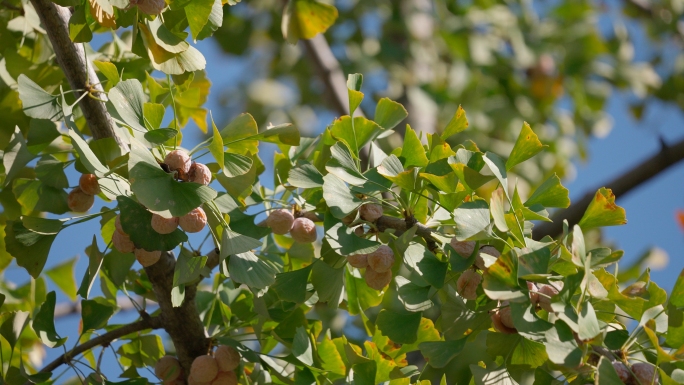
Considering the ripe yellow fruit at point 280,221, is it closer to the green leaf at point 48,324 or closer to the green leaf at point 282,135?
the green leaf at point 282,135

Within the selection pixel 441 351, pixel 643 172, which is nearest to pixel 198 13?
pixel 441 351

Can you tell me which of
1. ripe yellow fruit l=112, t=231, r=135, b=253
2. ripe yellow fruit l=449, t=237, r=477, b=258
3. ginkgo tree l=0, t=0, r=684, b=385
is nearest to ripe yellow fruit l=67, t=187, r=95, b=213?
ginkgo tree l=0, t=0, r=684, b=385

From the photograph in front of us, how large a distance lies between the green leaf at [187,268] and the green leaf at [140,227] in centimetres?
4

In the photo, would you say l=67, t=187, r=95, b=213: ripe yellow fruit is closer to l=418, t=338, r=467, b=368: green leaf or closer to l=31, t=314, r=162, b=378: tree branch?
l=31, t=314, r=162, b=378: tree branch

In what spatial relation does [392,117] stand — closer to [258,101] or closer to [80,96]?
[80,96]

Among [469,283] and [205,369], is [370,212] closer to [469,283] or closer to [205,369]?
[469,283]

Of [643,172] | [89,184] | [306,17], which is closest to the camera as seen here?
[89,184]

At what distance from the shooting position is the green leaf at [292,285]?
2.39 ft

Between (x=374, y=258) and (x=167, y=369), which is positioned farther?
(x=167, y=369)

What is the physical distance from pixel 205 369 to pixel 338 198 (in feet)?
0.84

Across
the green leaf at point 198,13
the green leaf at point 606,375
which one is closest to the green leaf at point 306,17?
the green leaf at point 198,13

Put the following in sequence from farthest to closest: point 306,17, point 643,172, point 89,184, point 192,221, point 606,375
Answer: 1. point 643,172
2. point 306,17
3. point 89,184
4. point 192,221
5. point 606,375

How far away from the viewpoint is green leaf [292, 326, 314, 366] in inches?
28.9

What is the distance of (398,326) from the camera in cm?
74
